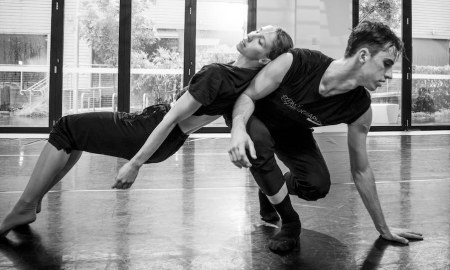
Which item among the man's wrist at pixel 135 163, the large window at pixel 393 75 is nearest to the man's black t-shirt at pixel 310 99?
the man's wrist at pixel 135 163

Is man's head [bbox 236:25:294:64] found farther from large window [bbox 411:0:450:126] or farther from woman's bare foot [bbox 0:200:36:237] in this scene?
large window [bbox 411:0:450:126]

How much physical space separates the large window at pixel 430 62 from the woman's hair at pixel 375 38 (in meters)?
6.98

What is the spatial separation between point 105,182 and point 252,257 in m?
1.67

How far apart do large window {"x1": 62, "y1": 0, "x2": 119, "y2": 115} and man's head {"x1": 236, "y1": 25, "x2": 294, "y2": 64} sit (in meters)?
5.81

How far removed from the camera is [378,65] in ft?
5.49

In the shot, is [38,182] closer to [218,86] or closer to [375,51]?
[218,86]

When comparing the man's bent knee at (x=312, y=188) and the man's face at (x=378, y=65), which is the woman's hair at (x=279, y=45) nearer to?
the man's face at (x=378, y=65)

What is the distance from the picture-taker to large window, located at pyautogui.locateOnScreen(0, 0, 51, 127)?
23.5ft

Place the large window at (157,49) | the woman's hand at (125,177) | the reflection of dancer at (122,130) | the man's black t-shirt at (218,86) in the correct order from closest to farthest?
the woman's hand at (125,177), the man's black t-shirt at (218,86), the reflection of dancer at (122,130), the large window at (157,49)

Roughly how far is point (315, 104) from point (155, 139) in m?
0.60

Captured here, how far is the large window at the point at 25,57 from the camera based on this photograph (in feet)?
23.5

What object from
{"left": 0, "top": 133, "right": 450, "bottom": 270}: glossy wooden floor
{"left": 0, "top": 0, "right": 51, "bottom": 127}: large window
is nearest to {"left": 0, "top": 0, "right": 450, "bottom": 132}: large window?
{"left": 0, "top": 0, "right": 51, "bottom": 127}: large window

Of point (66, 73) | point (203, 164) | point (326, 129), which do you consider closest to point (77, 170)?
point (203, 164)

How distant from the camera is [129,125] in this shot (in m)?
1.81
